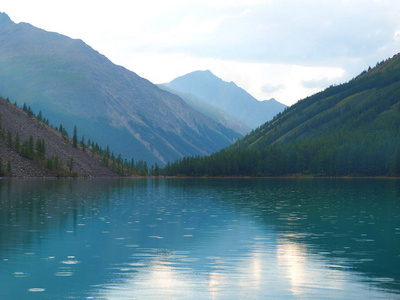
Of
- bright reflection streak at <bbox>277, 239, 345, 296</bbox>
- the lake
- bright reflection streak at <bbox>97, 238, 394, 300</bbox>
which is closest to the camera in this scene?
bright reflection streak at <bbox>97, 238, 394, 300</bbox>

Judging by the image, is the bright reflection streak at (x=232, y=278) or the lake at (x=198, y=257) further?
the lake at (x=198, y=257)

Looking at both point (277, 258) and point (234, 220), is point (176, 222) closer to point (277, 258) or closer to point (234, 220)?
point (234, 220)

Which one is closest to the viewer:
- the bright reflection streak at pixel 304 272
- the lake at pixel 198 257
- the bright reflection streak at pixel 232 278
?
the bright reflection streak at pixel 232 278

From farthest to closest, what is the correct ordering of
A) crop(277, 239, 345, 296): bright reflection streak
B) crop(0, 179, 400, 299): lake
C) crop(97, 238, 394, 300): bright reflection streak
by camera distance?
crop(277, 239, 345, 296): bright reflection streak < crop(0, 179, 400, 299): lake < crop(97, 238, 394, 300): bright reflection streak

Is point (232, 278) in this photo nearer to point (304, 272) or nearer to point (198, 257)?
point (304, 272)

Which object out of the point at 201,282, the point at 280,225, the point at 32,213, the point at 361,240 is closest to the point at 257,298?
the point at 201,282

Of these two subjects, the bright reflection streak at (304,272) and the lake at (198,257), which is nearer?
the lake at (198,257)

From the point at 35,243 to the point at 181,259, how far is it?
47.1 ft

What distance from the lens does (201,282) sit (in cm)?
2903

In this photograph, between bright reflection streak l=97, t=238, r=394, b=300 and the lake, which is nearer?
bright reflection streak l=97, t=238, r=394, b=300

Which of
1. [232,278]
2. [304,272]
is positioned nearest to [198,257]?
[232,278]

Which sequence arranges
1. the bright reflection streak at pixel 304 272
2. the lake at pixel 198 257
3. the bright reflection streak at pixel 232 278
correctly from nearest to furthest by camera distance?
the bright reflection streak at pixel 232 278 → the lake at pixel 198 257 → the bright reflection streak at pixel 304 272

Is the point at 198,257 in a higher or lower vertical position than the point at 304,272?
higher

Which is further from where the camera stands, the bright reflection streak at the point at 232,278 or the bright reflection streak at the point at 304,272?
the bright reflection streak at the point at 304,272
